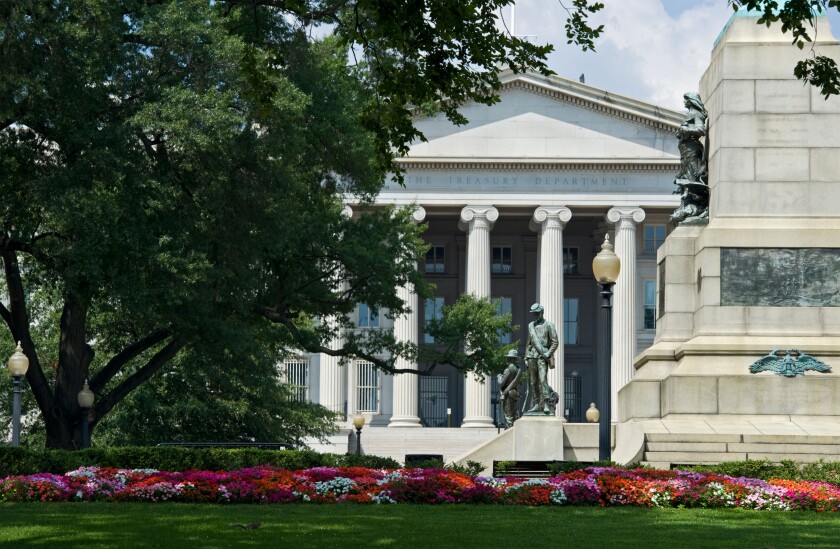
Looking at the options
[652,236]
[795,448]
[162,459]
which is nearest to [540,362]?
[162,459]

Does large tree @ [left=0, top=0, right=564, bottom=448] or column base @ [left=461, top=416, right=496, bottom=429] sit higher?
large tree @ [left=0, top=0, right=564, bottom=448]

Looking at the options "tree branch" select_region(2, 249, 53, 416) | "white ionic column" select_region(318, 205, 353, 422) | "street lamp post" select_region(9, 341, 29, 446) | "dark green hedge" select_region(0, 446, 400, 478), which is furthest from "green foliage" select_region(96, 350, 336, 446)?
"white ionic column" select_region(318, 205, 353, 422)

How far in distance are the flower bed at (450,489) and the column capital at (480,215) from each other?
66.8m

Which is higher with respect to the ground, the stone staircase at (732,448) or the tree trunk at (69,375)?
the tree trunk at (69,375)

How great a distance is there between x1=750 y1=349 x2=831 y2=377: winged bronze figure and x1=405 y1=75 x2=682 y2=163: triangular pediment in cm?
6357

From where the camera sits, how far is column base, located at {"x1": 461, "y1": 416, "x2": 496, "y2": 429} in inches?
3351

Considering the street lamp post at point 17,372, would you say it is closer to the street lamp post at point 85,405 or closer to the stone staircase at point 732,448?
the street lamp post at point 85,405

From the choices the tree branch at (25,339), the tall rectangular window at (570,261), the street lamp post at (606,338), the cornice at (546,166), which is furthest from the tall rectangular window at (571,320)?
the street lamp post at (606,338)

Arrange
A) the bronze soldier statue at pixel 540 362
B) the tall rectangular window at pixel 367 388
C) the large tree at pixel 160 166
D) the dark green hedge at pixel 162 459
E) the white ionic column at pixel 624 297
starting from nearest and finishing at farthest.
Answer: the dark green hedge at pixel 162 459 → the bronze soldier statue at pixel 540 362 → the large tree at pixel 160 166 → the white ionic column at pixel 624 297 → the tall rectangular window at pixel 367 388

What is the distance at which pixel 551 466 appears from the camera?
24.1 meters

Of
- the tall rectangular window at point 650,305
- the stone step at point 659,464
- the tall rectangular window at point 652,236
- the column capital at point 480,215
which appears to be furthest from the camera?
the tall rectangular window at point 652,236

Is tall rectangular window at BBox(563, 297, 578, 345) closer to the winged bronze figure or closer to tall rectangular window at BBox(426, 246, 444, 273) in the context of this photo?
tall rectangular window at BBox(426, 246, 444, 273)

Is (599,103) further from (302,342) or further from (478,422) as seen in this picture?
(302,342)

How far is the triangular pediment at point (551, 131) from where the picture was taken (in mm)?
88125
